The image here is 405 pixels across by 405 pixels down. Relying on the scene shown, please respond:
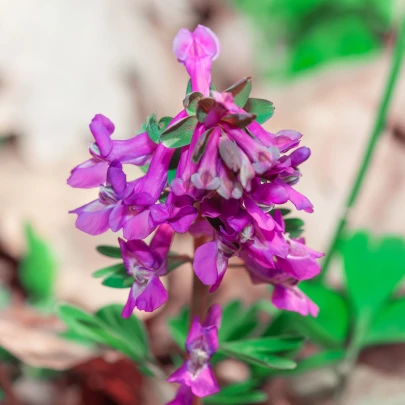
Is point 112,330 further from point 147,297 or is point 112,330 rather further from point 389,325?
point 389,325

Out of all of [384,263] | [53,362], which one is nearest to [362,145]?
[384,263]

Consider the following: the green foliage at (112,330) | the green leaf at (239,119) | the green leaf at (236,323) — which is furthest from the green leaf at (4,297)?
the green leaf at (239,119)

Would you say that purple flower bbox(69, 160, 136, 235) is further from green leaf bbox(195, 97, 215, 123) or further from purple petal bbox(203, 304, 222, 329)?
purple petal bbox(203, 304, 222, 329)

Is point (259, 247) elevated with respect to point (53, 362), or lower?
elevated

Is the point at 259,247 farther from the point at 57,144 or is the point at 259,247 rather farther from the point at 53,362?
the point at 57,144

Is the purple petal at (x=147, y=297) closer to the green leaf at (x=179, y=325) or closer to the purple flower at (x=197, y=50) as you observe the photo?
the purple flower at (x=197, y=50)

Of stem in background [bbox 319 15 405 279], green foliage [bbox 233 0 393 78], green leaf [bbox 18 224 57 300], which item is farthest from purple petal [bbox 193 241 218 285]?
green foliage [bbox 233 0 393 78]
